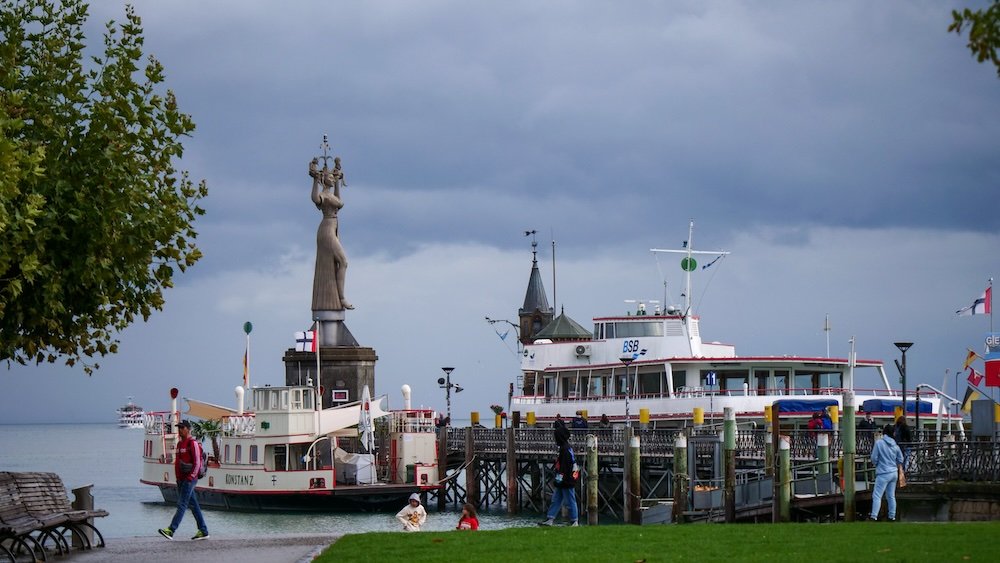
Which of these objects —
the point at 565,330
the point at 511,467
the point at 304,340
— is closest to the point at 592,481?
the point at 511,467

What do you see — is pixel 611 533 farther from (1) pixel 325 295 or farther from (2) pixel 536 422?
(1) pixel 325 295

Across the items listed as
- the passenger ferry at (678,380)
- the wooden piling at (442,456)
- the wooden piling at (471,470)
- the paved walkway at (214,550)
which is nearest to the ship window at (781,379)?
the passenger ferry at (678,380)

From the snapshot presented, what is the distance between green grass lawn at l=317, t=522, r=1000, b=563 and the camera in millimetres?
16906

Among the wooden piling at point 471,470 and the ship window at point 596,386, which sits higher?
the ship window at point 596,386

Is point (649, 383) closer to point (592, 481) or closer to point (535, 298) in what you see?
point (592, 481)

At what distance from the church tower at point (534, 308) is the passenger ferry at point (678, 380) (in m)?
34.8

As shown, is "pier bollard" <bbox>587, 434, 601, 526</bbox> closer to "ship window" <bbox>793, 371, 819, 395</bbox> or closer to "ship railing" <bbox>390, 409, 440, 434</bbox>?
"ship window" <bbox>793, 371, 819, 395</bbox>

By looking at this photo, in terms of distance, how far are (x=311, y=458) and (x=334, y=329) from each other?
1740 centimetres

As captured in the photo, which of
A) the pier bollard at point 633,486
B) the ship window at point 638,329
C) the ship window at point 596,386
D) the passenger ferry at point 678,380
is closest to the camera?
the pier bollard at point 633,486

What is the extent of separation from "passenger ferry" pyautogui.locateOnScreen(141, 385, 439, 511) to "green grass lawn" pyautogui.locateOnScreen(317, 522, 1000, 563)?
3253 cm

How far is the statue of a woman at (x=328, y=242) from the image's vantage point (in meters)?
72.0

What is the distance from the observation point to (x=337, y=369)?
69.5 metres

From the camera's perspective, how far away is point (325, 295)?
71.8 meters

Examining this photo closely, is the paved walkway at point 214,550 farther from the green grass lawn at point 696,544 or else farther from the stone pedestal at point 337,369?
the stone pedestal at point 337,369
